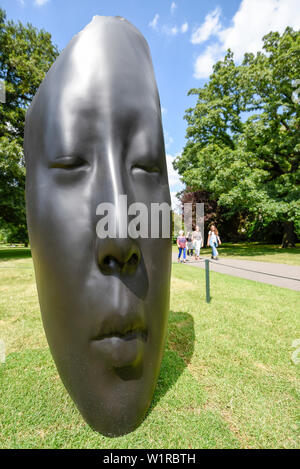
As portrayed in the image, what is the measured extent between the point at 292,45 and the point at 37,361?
20.1 m

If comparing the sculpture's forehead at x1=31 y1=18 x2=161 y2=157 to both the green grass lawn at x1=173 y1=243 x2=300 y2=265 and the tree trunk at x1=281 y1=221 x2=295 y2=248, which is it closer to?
the green grass lawn at x1=173 y1=243 x2=300 y2=265

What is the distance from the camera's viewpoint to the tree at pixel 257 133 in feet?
46.8

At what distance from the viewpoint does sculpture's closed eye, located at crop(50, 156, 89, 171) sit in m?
1.69

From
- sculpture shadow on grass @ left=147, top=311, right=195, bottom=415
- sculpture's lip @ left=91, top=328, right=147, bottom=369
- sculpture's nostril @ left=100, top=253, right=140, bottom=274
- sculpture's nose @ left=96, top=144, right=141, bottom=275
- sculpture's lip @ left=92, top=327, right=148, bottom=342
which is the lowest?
sculpture shadow on grass @ left=147, top=311, right=195, bottom=415

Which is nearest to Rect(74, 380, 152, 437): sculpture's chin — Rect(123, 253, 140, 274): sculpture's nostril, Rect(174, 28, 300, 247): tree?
Rect(123, 253, 140, 274): sculpture's nostril

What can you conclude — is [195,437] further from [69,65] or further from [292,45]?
[292,45]

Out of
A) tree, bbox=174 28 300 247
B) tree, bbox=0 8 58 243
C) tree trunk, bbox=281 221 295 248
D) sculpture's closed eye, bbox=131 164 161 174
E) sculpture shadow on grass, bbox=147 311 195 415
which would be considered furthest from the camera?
tree trunk, bbox=281 221 295 248

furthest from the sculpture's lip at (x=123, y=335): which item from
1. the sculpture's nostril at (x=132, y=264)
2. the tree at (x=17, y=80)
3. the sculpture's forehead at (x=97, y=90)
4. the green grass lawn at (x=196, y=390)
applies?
the tree at (x=17, y=80)

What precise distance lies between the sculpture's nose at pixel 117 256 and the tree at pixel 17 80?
16.3 m

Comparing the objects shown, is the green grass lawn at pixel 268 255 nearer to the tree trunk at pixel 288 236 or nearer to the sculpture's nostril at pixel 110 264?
the tree trunk at pixel 288 236

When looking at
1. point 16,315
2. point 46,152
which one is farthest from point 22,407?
point 16,315

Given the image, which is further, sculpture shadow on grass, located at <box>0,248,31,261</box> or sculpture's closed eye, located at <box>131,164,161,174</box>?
sculpture shadow on grass, located at <box>0,248,31,261</box>

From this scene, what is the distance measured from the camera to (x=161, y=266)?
194cm

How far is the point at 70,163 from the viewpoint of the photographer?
170 cm
